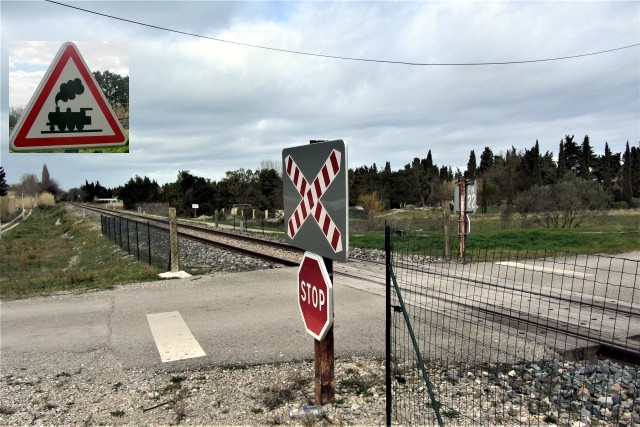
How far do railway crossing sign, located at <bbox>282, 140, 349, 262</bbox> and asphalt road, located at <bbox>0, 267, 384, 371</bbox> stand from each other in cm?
208

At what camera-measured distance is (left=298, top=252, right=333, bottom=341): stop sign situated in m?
3.39

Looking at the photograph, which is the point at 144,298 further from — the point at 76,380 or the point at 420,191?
the point at 420,191

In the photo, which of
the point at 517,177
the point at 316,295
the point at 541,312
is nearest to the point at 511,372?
→ the point at 316,295

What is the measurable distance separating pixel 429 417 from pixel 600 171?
92.4 meters

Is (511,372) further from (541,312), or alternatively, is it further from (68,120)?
(68,120)

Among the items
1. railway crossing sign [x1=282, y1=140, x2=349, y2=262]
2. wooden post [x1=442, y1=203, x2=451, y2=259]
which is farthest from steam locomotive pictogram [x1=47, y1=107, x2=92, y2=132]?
wooden post [x1=442, y1=203, x2=451, y2=259]

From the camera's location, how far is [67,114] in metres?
2.43

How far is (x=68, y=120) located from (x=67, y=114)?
0.03 m

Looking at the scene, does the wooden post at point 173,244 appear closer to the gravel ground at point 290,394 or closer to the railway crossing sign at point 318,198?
the gravel ground at point 290,394

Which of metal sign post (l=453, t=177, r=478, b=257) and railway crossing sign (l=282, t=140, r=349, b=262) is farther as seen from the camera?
metal sign post (l=453, t=177, r=478, b=257)

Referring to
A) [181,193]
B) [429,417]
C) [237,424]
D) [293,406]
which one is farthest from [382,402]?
[181,193]

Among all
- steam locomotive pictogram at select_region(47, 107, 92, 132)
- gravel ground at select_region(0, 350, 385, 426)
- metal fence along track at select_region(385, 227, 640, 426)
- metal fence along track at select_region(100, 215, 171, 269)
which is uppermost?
steam locomotive pictogram at select_region(47, 107, 92, 132)

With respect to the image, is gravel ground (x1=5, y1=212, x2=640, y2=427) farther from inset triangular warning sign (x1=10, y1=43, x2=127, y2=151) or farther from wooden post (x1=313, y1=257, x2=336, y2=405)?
inset triangular warning sign (x1=10, y1=43, x2=127, y2=151)

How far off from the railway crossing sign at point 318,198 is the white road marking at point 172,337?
233cm
